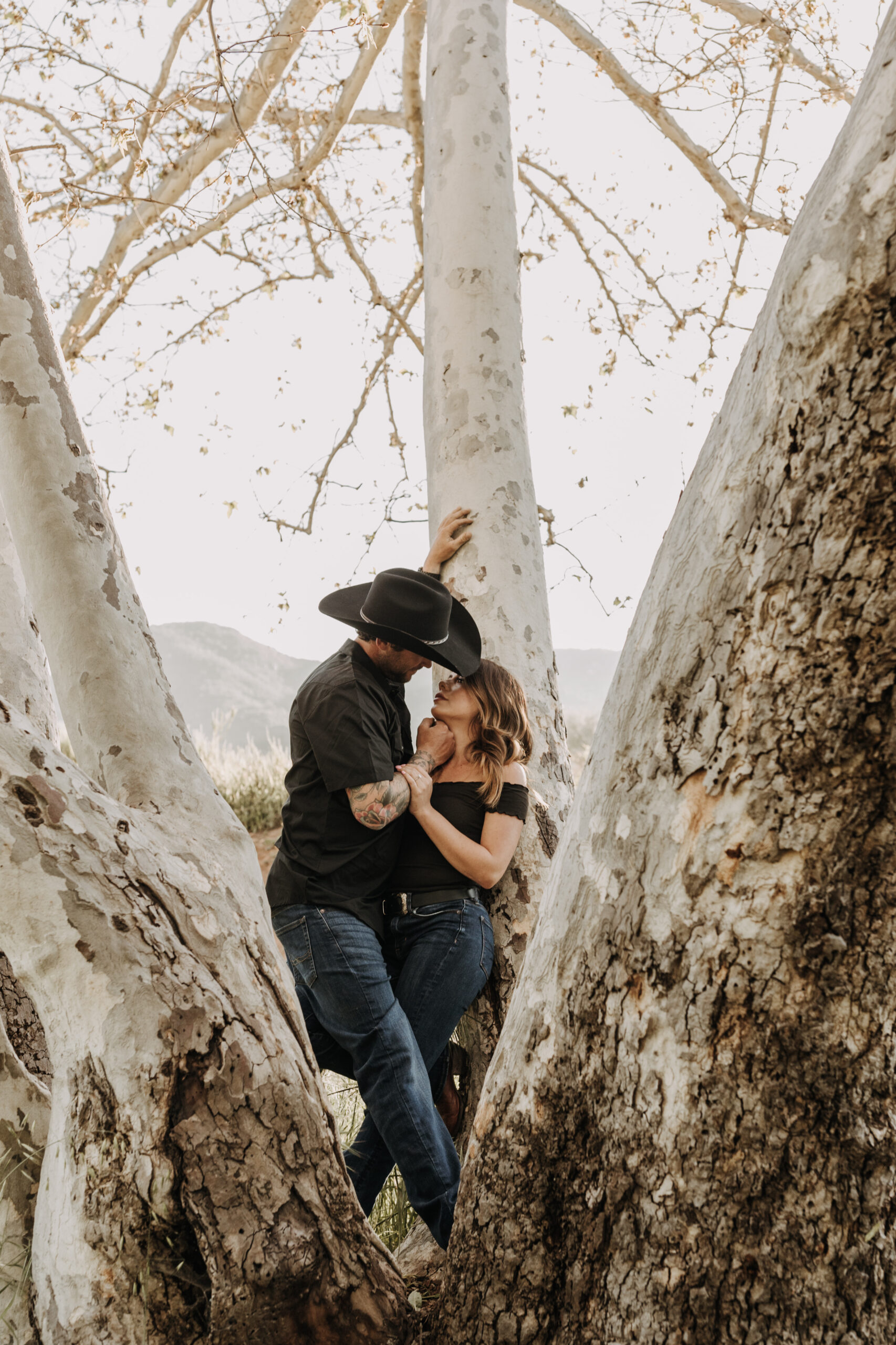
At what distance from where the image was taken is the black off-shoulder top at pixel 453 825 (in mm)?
2793

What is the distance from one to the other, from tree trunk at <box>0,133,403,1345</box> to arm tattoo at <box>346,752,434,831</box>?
61 centimetres

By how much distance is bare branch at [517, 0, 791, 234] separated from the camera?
213 inches

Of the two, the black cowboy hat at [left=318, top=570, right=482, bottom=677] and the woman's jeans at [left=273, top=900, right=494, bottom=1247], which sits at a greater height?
the black cowboy hat at [left=318, top=570, right=482, bottom=677]

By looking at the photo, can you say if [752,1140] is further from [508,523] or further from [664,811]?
[508,523]

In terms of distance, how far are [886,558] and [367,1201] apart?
2.61 m

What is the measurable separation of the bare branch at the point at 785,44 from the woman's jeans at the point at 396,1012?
609 centimetres

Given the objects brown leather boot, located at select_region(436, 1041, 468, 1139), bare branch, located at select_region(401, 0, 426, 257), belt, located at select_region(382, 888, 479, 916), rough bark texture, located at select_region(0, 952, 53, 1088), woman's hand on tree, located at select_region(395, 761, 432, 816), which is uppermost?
bare branch, located at select_region(401, 0, 426, 257)

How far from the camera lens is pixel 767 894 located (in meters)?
1.55

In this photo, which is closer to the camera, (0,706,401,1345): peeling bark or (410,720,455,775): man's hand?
(0,706,401,1345): peeling bark

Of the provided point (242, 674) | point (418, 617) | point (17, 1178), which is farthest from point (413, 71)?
point (242, 674)

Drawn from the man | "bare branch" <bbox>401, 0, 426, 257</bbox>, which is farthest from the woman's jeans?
"bare branch" <bbox>401, 0, 426, 257</bbox>

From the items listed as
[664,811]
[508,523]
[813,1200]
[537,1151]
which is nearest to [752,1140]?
[813,1200]

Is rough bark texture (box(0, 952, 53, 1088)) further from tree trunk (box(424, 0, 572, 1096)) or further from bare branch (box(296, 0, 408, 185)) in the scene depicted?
bare branch (box(296, 0, 408, 185))

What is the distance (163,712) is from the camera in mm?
2256
